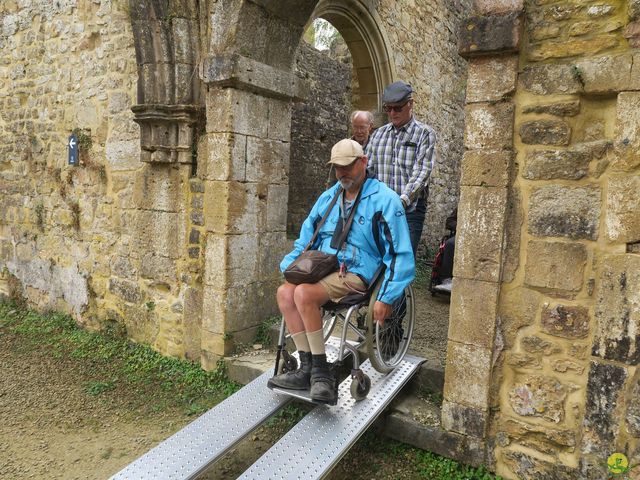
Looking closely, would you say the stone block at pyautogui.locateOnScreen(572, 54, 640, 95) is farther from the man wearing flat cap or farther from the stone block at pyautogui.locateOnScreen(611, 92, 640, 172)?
the man wearing flat cap

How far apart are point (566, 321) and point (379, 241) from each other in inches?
41.7

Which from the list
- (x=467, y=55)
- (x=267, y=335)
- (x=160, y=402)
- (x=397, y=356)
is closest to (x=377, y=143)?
(x=467, y=55)

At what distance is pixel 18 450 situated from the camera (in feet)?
10.9

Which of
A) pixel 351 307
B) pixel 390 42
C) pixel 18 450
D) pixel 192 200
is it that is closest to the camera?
pixel 351 307

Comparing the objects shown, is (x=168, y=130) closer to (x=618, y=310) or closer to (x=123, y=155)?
(x=123, y=155)

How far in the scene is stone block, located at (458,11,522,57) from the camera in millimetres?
2482

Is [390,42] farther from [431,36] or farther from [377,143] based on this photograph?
[377,143]

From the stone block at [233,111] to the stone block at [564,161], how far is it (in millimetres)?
2245

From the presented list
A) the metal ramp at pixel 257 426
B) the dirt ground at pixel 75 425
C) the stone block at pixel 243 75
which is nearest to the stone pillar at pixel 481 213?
the metal ramp at pixel 257 426

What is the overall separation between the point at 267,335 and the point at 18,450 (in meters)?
1.95

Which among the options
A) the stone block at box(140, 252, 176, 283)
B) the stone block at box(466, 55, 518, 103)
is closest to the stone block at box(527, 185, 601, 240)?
the stone block at box(466, 55, 518, 103)

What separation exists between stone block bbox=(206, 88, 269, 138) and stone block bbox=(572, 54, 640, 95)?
2.43 meters

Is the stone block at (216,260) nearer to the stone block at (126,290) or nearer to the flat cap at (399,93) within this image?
the stone block at (126,290)

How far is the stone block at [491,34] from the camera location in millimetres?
2482
